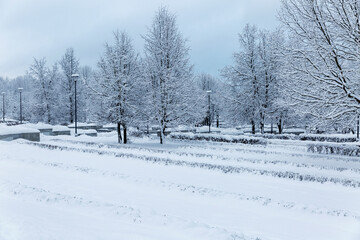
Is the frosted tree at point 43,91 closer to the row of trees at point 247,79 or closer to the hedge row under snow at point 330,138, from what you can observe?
the row of trees at point 247,79

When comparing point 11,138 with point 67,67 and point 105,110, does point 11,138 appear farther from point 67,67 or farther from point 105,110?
point 67,67

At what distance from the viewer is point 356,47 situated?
1205cm

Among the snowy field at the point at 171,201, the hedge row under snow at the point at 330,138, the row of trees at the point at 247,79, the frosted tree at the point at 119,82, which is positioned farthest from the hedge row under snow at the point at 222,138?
the snowy field at the point at 171,201

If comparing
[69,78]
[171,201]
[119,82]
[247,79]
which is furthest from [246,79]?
[69,78]

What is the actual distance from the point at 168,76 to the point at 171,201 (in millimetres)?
15959

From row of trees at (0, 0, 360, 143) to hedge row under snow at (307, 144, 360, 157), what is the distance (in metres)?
2.55

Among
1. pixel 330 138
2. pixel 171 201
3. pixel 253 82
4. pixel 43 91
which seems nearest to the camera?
pixel 171 201

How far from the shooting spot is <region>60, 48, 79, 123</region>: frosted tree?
158ft

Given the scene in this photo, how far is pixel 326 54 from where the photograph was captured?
1241 cm

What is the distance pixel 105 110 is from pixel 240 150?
11363 mm

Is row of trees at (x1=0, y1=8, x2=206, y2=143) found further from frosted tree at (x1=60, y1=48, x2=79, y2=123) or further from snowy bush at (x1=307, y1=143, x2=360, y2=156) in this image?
frosted tree at (x1=60, y1=48, x2=79, y2=123)

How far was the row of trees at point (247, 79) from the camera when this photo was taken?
12344mm

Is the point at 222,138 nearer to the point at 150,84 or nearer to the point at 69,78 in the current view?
the point at 150,84

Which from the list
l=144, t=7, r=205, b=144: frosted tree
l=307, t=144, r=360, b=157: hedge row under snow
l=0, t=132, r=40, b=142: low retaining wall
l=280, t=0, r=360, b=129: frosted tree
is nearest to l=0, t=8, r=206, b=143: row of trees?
l=144, t=7, r=205, b=144: frosted tree
